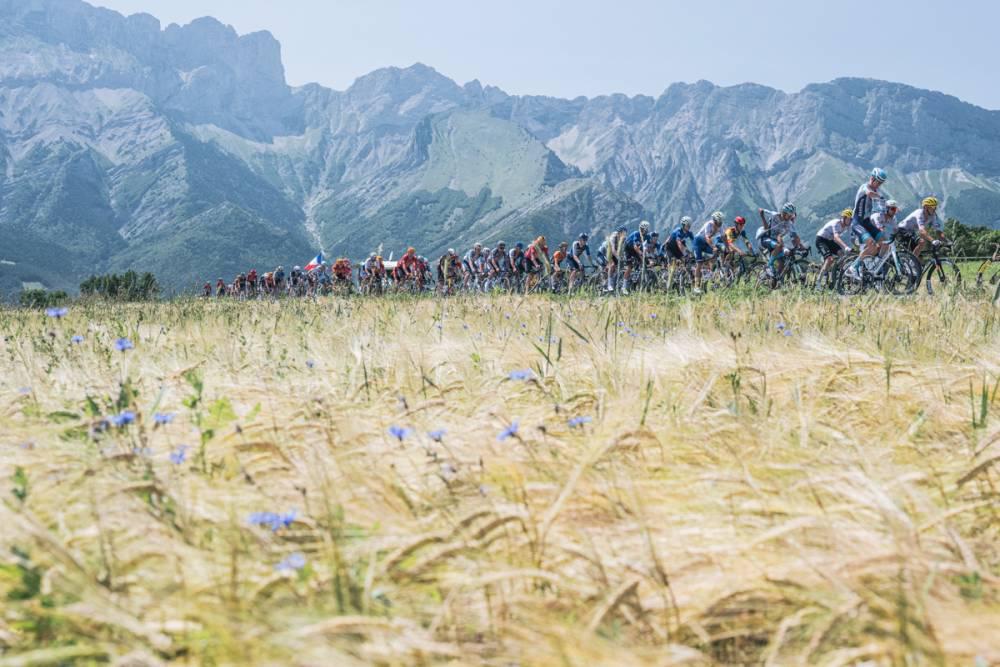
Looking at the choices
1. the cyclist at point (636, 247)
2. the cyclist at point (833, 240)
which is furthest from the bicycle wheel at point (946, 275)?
the cyclist at point (636, 247)

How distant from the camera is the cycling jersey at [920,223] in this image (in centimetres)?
1354

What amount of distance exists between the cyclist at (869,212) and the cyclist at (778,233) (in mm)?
Answer: 2930

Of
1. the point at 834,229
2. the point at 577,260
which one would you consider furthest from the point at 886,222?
the point at 577,260

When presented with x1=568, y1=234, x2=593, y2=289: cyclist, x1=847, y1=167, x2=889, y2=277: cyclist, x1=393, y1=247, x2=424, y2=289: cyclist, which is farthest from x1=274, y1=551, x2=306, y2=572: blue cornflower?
x1=393, y1=247, x2=424, y2=289: cyclist

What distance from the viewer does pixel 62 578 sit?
1.37 m

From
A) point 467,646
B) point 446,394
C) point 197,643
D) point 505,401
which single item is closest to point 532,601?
point 467,646

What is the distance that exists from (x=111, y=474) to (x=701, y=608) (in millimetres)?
1720

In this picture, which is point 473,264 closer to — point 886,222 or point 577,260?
point 577,260

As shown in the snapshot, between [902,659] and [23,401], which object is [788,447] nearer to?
[902,659]

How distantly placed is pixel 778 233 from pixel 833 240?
213cm

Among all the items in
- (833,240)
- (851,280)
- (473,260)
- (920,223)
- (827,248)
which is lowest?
(851,280)

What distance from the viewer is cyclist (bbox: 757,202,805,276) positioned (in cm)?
1678

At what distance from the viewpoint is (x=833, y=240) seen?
1519 centimetres

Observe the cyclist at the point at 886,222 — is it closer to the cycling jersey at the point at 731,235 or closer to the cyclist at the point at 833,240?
the cyclist at the point at 833,240
